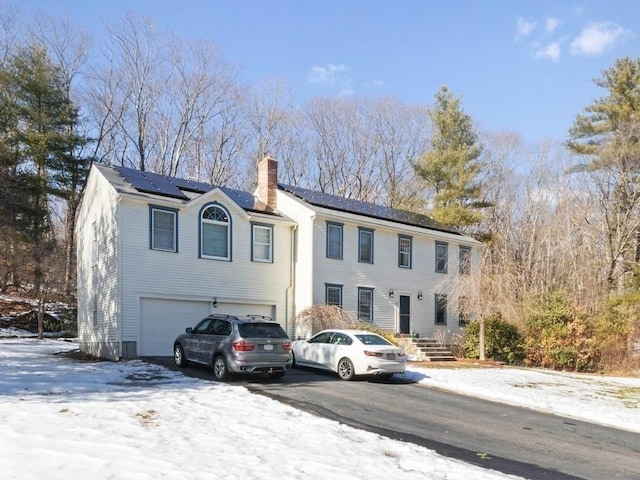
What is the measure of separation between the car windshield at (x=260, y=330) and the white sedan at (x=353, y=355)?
2.19 metres

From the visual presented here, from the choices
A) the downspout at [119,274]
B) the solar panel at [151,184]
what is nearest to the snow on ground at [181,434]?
the downspout at [119,274]

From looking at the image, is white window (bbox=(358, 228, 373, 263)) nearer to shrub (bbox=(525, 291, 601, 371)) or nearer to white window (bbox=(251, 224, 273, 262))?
white window (bbox=(251, 224, 273, 262))

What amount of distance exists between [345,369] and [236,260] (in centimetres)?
790

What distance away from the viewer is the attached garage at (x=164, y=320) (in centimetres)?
1830

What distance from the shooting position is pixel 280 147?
154 ft

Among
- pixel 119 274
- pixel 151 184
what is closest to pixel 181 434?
pixel 119 274

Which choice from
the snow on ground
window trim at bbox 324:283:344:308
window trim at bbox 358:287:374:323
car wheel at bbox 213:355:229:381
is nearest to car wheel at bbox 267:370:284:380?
car wheel at bbox 213:355:229:381

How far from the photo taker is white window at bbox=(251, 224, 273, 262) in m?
21.6

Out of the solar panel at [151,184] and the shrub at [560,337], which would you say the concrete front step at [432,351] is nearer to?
the shrub at [560,337]

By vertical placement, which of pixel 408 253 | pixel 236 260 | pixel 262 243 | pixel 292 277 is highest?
pixel 262 243

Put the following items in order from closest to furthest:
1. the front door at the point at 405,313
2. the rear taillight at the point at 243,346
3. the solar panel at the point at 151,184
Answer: the rear taillight at the point at 243,346, the solar panel at the point at 151,184, the front door at the point at 405,313

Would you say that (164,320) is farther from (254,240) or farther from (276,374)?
(276,374)

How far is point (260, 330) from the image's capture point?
1338 centimetres

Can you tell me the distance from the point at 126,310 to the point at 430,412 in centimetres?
1145
